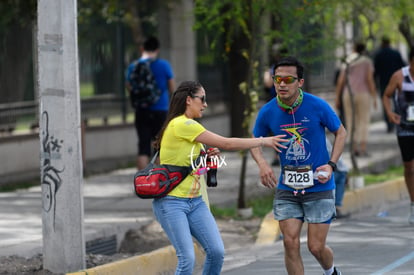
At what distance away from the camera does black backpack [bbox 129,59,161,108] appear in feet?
44.8

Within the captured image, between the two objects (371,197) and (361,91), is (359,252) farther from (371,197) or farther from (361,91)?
(361,91)

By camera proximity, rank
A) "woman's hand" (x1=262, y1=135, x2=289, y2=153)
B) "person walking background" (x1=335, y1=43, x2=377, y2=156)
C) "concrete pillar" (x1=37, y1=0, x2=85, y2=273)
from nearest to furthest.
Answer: "woman's hand" (x1=262, y1=135, x2=289, y2=153)
"concrete pillar" (x1=37, y1=0, x2=85, y2=273)
"person walking background" (x1=335, y1=43, x2=377, y2=156)

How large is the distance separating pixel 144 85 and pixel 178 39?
306 inches

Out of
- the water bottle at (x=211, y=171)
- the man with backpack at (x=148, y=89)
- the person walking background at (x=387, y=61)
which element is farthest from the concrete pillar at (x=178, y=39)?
the water bottle at (x=211, y=171)

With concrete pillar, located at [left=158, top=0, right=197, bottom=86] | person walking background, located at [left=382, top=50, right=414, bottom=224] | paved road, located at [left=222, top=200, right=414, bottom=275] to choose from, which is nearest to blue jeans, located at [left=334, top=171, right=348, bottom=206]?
paved road, located at [left=222, top=200, right=414, bottom=275]

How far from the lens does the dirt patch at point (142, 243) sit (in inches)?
356

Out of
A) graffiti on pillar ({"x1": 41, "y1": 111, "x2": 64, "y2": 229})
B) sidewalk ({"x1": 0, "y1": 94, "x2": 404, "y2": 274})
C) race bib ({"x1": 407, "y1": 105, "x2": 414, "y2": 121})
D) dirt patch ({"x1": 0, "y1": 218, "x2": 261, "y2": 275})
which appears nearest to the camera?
graffiti on pillar ({"x1": 41, "y1": 111, "x2": 64, "y2": 229})

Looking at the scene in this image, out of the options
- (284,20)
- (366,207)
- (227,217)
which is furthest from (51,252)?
(366,207)

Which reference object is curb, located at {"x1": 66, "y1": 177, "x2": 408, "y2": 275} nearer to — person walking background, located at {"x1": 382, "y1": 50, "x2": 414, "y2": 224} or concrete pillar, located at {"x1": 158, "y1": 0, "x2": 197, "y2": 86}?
person walking background, located at {"x1": 382, "y1": 50, "x2": 414, "y2": 224}

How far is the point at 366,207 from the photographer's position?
14.1 m

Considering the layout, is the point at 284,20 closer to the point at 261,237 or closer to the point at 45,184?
the point at 261,237

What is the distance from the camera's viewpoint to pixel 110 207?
13.2 metres

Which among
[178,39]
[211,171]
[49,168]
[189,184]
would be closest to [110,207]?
[49,168]

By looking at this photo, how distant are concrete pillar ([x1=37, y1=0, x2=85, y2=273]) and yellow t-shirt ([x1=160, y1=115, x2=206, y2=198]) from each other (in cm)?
150
